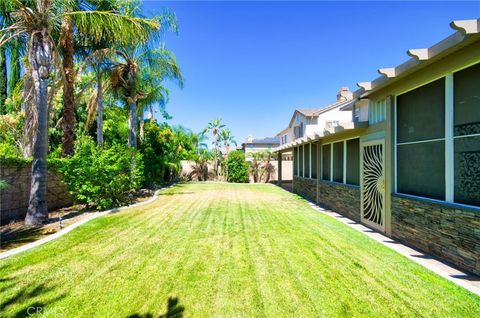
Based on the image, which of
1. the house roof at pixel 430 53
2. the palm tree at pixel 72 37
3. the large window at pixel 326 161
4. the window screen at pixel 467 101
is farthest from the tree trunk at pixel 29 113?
the large window at pixel 326 161

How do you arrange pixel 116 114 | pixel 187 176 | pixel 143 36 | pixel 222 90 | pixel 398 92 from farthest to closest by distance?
pixel 222 90, pixel 187 176, pixel 116 114, pixel 143 36, pixel 398 92

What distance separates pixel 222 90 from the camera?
31172 mm

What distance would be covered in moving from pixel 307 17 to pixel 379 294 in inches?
533

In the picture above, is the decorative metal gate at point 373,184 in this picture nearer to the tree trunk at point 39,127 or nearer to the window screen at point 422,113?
the window screen at point 422,113

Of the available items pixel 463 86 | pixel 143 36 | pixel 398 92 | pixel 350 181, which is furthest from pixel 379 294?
pixel 143 36

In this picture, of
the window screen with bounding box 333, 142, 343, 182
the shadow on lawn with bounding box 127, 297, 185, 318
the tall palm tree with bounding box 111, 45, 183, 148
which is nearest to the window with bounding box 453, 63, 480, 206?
the shadow on lawn with bounding box 127, 297, 185, 318

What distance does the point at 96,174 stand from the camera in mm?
9344

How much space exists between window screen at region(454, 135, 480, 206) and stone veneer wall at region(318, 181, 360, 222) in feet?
12.9

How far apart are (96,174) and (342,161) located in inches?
376

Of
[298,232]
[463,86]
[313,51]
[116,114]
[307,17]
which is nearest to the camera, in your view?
[463,86]

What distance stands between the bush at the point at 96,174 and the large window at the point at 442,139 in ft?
31.5

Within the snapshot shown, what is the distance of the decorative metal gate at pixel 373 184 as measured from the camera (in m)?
7.21

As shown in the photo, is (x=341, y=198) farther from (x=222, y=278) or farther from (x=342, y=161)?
(x=222, y=278)

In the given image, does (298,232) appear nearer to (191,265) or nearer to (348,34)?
(191,265)
